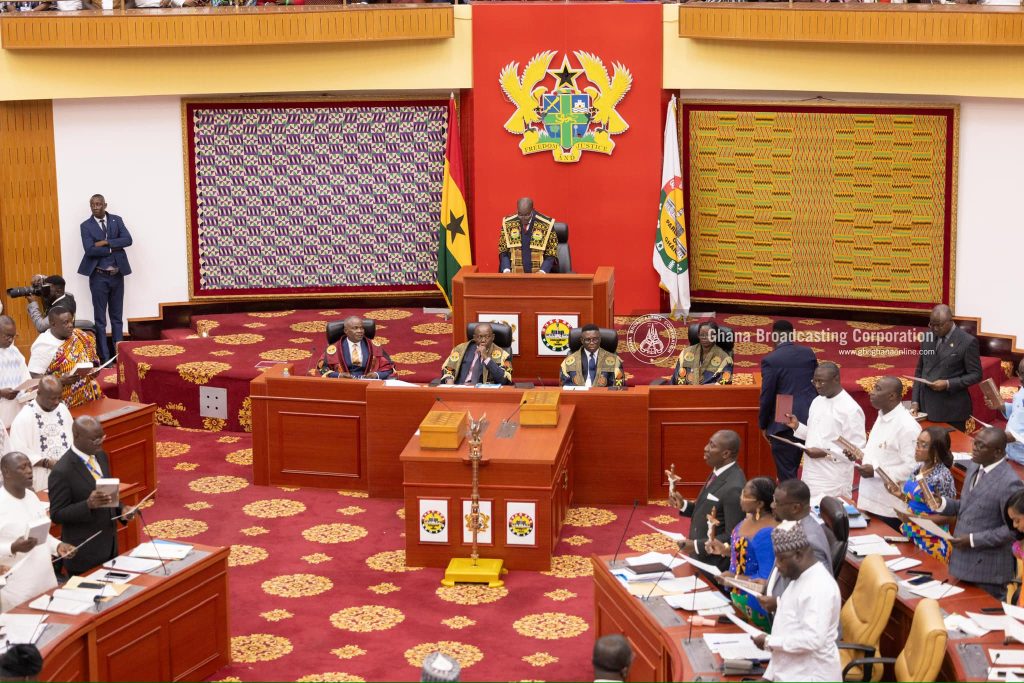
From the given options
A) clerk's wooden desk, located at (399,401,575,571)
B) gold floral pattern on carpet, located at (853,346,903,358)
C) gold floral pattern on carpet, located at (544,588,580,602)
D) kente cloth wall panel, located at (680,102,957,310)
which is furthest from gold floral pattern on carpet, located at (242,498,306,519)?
kente cloth wall panel, located at (680,102,957,310)

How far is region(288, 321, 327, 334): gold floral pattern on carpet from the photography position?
16189mm

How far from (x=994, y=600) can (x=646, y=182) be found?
931cm

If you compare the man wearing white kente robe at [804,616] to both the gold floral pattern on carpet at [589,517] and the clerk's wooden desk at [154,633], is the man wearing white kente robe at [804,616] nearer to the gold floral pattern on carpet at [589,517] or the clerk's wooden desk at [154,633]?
the clerk's wooden desk at [154,633]

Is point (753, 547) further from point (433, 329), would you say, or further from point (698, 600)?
point (433, 329)

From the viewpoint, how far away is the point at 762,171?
16.5 m

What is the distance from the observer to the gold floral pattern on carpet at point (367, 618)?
30.8ft

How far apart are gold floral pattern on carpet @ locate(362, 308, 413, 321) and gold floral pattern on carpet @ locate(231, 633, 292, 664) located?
7.92m

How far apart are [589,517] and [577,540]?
1.78ft

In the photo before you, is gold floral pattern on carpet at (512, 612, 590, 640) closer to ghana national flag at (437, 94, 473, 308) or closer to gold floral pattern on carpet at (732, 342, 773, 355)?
gold floral pattern on carpet at (732, 342, 773, 355)

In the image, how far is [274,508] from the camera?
11758 millimetres

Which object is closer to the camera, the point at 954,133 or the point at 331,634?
the point at 331,634

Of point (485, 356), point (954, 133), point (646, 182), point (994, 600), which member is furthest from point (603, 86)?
point (994, 600)

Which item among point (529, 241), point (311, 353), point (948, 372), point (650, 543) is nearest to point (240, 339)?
point (311, 353)

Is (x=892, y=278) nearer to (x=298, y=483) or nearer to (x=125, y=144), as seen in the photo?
(x=298, y=483)
